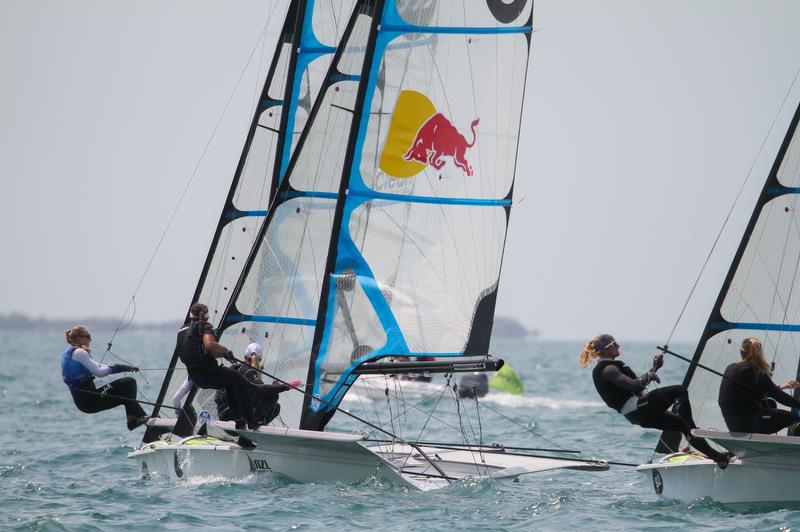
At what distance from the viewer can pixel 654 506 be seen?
1088cm

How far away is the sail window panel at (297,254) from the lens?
12836 millimetres

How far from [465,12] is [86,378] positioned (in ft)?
17.1

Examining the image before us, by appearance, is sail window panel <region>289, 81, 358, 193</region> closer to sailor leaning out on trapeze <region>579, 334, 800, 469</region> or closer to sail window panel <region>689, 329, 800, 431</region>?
sailor leaning out on trapeze <region>579, 334, 800, 469</region>

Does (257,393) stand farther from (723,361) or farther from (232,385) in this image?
(723,361)

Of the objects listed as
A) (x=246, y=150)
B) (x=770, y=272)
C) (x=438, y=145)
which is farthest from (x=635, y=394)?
(x=246, y=150)

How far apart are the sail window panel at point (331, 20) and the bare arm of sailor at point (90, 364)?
188 inches

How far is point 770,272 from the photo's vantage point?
37.4 feet

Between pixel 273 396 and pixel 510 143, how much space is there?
334 cm

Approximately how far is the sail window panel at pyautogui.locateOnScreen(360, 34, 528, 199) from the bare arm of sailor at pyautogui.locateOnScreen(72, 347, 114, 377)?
10.4 feet

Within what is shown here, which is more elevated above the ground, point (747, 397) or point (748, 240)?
point (748, 240)

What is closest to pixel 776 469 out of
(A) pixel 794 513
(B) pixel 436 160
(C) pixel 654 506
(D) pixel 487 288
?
(A) pixel 794 513

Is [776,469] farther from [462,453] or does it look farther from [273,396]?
[273,396]

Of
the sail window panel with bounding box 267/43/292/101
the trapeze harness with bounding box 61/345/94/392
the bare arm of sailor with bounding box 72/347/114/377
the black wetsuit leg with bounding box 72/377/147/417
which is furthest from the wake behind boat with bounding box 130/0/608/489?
the sail window panel with bounding box 267/43/292/101

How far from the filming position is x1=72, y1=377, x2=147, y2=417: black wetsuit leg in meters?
12.7
